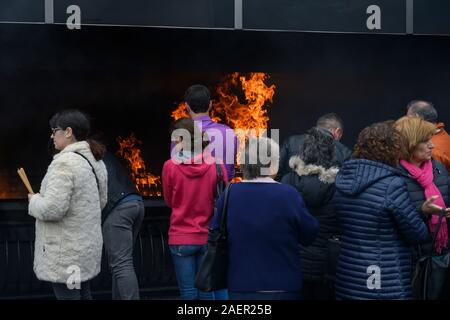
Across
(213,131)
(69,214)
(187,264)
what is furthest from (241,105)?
(69,214)

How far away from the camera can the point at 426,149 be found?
191 inches

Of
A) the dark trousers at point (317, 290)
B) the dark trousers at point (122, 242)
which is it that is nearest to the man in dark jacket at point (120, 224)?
the dark trousers at point (122, 242)

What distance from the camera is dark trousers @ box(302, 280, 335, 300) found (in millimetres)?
5301

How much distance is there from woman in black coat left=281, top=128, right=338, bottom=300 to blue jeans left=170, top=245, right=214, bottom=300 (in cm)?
70

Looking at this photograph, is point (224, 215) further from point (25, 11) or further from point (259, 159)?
point (25, 11)

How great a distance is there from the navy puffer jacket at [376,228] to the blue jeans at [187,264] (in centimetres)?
113

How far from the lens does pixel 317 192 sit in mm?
5133

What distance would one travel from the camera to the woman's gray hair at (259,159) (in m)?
4.30

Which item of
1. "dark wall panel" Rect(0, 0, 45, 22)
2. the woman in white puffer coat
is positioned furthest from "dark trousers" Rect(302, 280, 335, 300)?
"dark wall panel" Rect(0, 0, 45, 22)

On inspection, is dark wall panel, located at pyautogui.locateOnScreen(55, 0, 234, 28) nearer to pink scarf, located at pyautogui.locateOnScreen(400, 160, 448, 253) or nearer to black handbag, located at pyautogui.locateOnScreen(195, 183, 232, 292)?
pink scarf, located at pyautogui.locateOnScreen(400, 160, 448, 253)

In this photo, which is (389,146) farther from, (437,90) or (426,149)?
(437,90)

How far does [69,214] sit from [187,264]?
0.95 metres

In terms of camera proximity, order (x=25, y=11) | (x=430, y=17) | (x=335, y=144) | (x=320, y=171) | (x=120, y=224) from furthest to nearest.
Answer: (x=430, y=17) → (x=25, y=11) → (x=335, y=144) → (x=120, y=224) → (x=320, y=171)

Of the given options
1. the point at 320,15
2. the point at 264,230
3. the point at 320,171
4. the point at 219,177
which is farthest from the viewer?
the point at 320,15
